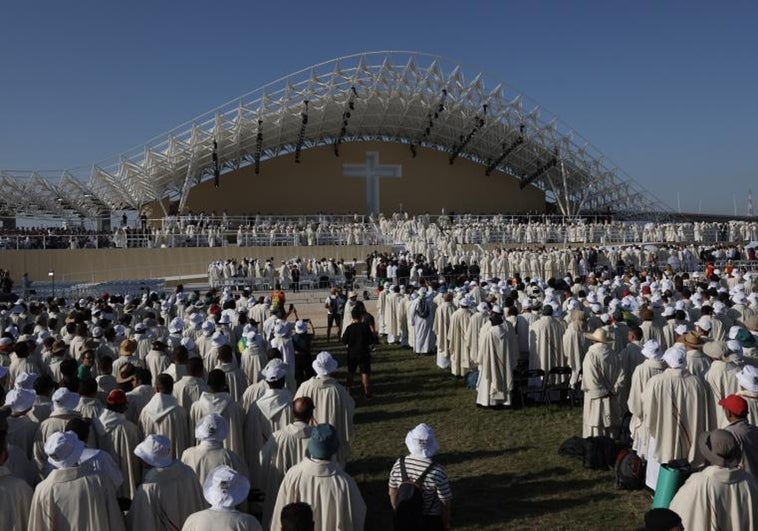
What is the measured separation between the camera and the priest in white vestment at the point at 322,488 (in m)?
3.81

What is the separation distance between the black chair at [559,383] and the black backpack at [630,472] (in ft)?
8.45

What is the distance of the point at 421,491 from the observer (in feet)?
12.9

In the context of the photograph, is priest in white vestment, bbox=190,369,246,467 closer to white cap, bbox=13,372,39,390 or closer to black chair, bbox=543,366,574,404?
white cap, bbox=13,372,39,390

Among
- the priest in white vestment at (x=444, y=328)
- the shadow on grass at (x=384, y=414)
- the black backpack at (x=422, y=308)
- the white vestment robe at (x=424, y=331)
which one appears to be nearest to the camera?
the shadow on grass at (x=384, y=414)

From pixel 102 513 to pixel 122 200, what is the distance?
135 ft

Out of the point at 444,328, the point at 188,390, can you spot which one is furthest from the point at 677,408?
the point at 444,328

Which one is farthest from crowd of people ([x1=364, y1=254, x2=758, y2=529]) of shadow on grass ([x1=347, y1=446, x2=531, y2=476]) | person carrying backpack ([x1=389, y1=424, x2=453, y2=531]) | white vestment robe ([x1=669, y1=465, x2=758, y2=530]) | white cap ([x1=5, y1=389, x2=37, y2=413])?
white cap ([x1=5, y1=389, x2=37, y2=413])

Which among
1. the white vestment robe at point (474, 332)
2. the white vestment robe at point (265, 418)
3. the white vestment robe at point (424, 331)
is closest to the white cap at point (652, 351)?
the white vestment robe at point (265, 418)

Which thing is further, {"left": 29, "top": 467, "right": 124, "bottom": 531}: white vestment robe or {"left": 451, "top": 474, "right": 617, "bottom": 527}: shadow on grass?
{"left": 451, "top": 474, "right": 617, "bottom": 527}: shadow on grass

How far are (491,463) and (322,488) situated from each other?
387 cm

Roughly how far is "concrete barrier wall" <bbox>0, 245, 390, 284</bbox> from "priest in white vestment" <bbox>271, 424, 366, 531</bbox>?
2594 cm

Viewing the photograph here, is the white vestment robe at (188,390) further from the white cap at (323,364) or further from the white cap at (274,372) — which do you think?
the white cap at (323,364)

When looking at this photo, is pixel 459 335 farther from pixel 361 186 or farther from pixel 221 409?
pixel 361 186

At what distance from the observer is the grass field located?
5.87 metres
